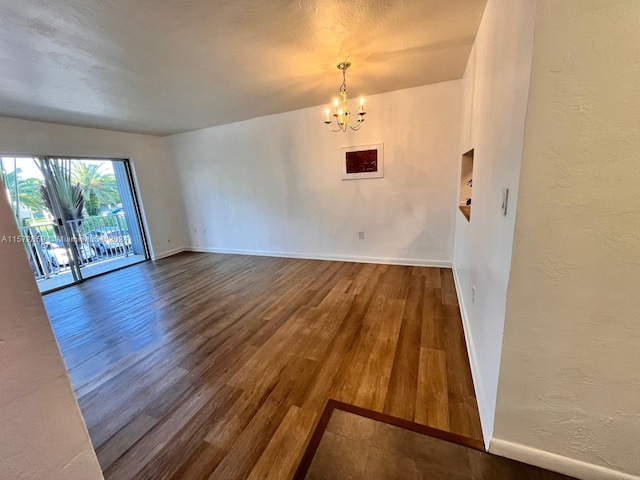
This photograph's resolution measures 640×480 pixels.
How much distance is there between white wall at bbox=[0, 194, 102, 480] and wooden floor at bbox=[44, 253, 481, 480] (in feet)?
2.99

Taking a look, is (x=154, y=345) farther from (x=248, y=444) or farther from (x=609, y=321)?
(x=609, y=321)

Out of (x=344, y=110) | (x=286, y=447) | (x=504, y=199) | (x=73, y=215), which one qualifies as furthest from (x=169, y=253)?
(x=504, y=199)

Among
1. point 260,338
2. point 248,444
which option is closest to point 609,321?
point 248,444

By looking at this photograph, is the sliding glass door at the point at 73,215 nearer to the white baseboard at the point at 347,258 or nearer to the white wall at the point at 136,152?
the white wall at the point at 136,152

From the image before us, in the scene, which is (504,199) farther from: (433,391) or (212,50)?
(212,50)

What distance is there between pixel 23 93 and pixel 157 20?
83.1 inches

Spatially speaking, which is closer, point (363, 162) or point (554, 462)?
point (554, 462)

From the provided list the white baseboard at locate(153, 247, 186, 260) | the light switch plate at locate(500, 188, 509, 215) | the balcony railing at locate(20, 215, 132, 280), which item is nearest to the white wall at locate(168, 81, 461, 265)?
the white baseboard at locate(153, 247, 186, 260)

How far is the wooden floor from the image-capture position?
53.7 inches

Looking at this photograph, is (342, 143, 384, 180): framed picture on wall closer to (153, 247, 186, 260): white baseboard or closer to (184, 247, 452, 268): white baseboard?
(184, 247, 452, 268): white baseboard

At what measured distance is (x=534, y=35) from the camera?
0.89 m

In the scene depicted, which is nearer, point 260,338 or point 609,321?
point 609,321

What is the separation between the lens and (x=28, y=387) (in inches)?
21.3

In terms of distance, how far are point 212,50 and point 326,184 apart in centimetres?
229
